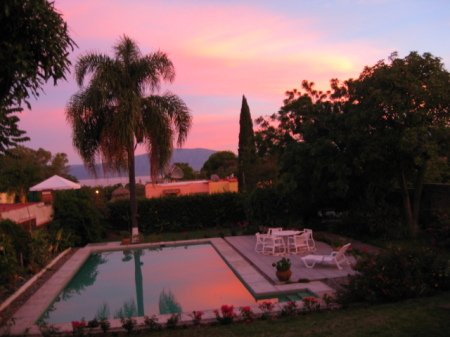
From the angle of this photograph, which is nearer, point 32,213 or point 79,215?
point 32,213

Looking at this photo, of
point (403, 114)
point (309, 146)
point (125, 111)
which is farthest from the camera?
point (125, 111)

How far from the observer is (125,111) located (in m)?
17.4

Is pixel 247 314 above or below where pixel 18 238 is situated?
below

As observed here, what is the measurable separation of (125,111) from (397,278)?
12.7m

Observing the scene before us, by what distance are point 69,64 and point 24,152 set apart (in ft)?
177

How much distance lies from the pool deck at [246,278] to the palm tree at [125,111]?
4501 millimetres

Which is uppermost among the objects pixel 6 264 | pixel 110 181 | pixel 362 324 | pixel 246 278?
pixel 110 181

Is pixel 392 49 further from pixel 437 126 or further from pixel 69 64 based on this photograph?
pixel 69 64

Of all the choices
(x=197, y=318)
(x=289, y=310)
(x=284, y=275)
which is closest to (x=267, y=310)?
(x=289, y=310)

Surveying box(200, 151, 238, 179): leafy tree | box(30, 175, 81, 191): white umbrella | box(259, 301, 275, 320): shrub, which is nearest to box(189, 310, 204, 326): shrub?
box(259, 301, 275, 320): shrub

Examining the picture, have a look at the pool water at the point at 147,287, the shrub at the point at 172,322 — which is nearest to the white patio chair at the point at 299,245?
the pool water at the point at 147,287

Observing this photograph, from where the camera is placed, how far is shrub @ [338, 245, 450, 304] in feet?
25.3

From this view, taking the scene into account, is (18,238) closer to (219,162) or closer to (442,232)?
(442,232)

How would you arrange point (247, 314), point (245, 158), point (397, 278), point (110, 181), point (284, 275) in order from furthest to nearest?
1. point (110, 181)
2. point (245, 158)
3. point (284, 275)
4. point (397, 278)
5. point (247, 314)
